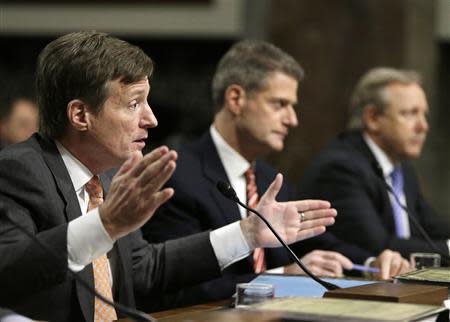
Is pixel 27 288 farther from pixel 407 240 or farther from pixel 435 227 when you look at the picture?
pixel 435 227

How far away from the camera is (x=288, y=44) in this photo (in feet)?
21.1

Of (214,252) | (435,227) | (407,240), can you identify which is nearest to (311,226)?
(214,252)

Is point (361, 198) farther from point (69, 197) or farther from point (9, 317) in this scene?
point (9, 317)

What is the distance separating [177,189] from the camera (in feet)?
12.1

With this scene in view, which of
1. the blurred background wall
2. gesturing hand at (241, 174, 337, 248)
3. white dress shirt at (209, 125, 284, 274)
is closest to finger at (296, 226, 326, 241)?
gesturing hand at (241, 174, 337, 248)

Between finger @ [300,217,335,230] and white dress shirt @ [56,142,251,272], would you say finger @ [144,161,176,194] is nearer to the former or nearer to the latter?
white dress shirt @ [56,142,251,272]

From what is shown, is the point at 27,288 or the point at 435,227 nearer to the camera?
the point at 27,288

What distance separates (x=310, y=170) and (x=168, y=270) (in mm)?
1957

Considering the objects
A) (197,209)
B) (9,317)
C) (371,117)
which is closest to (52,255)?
(9,317)

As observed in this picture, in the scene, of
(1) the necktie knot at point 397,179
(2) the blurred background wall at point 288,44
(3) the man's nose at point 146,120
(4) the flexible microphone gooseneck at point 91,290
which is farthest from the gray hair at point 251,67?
(2) the blurred background wall at point 288,44

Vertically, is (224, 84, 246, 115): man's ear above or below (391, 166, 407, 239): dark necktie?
above

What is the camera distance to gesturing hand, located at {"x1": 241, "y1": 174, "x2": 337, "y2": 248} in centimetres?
288

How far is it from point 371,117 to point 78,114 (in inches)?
107

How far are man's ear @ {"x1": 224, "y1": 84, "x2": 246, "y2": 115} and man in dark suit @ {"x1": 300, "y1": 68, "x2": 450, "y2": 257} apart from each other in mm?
A: 669
